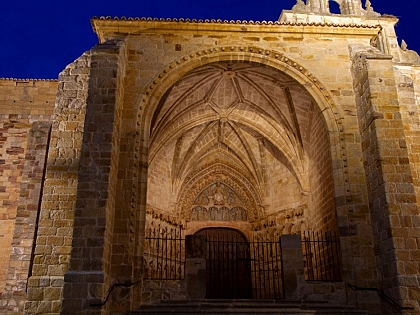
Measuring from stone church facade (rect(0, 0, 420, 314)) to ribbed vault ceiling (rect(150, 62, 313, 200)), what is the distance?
0.05 metres

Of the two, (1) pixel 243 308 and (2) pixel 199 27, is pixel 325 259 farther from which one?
(2) pixel 199 27

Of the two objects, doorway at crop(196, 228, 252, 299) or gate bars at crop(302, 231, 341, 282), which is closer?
gate bars at crop(302, 231, 341, 282)

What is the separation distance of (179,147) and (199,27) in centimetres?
481

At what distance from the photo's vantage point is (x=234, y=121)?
13.4 m

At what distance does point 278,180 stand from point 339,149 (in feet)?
15.6

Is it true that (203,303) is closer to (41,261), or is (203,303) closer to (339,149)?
(41,261)

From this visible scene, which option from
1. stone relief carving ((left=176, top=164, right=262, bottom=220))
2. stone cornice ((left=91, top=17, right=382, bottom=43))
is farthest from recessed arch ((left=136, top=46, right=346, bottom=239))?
stone cornice ((left=91, top=17, right=382, bottom=43))

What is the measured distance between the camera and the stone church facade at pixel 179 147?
771 cm

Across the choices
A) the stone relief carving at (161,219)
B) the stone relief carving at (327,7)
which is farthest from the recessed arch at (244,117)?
the stone relief carving at (327,7)

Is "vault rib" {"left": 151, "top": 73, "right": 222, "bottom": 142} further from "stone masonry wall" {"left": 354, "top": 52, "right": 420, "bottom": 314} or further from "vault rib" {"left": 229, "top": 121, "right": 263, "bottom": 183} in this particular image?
"stone masonry wall" {"left": 354, "top": 52, "right": 420, "bottom": 314}

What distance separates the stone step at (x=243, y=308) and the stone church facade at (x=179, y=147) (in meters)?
0.26

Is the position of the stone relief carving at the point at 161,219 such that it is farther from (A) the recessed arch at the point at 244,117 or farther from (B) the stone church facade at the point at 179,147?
(A) the recessed arch at the point at 244,117

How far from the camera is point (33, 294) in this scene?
7430 mm

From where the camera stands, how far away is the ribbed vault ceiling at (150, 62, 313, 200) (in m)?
11.4
